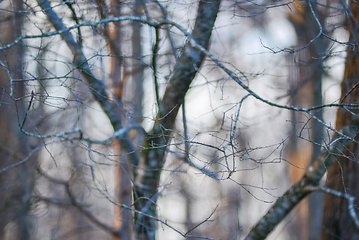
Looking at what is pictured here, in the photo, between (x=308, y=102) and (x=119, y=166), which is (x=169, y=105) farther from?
(x=308, y=102)

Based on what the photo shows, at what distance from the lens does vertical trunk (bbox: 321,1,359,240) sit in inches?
119

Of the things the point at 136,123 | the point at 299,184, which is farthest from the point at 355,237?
the point at 136,123

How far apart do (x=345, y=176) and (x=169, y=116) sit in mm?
2294

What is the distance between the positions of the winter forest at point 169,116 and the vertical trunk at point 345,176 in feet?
0.05

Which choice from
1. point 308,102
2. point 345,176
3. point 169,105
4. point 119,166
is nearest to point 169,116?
point 169,105

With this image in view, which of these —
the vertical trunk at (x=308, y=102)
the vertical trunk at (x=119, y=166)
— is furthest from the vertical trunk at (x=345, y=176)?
the vertical trunk at (x=308, y=102)

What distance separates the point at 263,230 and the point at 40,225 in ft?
30.3

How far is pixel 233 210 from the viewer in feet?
35.4

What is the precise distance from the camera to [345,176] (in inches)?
123

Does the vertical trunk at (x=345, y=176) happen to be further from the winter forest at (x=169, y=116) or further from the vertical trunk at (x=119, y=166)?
the vertical trunk at (x=119, y=166)

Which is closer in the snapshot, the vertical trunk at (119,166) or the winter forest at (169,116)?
the winter forest at (169,116)

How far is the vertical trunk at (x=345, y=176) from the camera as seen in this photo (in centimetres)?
302

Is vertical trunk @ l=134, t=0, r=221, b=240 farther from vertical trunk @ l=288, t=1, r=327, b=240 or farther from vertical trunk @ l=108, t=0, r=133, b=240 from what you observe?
vertical trunk @ l=288, t=1, r=327, b=240

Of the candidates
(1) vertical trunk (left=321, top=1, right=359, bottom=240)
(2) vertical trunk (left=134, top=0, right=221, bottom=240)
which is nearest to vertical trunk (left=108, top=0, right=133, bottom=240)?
(2) vertical trunk (left=134, top=0, right=221, bottom=240)
